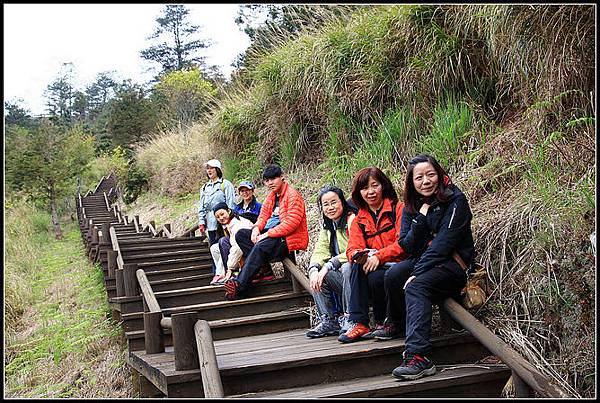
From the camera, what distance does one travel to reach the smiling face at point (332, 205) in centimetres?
524

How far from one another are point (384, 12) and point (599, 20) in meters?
3.77

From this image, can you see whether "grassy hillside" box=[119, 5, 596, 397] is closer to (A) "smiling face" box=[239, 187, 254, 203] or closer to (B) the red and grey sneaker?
(A) "smiling face" box=[239, 187, 254, 203]

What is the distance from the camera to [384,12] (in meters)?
7.89

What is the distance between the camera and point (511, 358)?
3.66 m

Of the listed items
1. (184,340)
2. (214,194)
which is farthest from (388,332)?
(214,194)

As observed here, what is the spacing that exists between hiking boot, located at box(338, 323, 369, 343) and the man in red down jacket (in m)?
1.69

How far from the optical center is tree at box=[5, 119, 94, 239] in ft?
82.2

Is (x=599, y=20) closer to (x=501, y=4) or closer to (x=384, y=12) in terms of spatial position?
(x=501, y=4)

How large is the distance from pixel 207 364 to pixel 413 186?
6.01 feet

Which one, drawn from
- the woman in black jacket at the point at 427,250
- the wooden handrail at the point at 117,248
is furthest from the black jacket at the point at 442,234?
the wooden handrail at the point at 117,248

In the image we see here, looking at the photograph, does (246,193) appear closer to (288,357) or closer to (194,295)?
(194,295)

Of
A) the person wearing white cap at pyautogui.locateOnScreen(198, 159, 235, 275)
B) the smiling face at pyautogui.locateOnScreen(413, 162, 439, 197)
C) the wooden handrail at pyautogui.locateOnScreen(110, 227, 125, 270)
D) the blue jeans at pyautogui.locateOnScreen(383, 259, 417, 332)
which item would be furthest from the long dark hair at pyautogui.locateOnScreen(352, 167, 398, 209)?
the wooden handrail at pyautogui.locateOnScreen(110, 227, 125, 270)

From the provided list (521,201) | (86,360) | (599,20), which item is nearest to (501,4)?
(599,20)

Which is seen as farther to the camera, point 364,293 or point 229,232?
point 229,232
